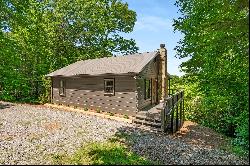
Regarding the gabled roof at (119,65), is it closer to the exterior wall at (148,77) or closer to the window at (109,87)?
the exterior wall at (148,77)

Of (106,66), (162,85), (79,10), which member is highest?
(79,10)

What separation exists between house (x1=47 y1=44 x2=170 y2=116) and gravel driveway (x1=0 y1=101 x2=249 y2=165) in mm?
3487

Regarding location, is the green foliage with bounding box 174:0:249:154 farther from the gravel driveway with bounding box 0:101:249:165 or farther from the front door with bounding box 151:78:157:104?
the front door with bounding box 151:78:157:104

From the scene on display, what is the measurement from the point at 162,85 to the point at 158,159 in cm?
1502

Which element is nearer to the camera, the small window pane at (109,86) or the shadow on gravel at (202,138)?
the shadow on gravel at (202,138)

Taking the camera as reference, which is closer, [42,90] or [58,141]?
[58,141]

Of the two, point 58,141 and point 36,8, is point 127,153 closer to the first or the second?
point 58,141

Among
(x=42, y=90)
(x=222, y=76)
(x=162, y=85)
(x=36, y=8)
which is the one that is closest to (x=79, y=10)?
(x=36, y=8)

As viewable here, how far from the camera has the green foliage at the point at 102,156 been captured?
10.9 meters

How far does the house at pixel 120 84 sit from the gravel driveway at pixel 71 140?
3487 mm

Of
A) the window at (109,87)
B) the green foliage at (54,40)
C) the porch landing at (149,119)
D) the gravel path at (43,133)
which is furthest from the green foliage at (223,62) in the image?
the green foliage at (54,40)

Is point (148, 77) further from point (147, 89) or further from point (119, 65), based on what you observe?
point (119, 65)

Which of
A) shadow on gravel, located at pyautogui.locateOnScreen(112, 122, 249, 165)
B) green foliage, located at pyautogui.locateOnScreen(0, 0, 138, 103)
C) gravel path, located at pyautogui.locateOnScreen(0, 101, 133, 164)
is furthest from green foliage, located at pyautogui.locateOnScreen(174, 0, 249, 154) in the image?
green foliage, located at pyautogui.locateOnScreen(0, 0, 138, 103)

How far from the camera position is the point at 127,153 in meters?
12.3
